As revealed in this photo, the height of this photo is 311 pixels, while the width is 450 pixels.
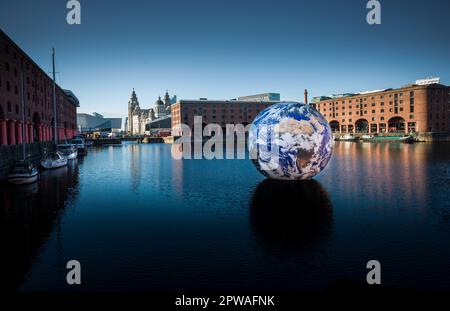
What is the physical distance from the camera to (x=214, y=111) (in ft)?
444

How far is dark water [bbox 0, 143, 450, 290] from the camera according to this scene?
8.27m

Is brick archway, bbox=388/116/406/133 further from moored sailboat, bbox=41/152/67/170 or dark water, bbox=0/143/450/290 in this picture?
moored sailboat, bbox=41/152/67/170

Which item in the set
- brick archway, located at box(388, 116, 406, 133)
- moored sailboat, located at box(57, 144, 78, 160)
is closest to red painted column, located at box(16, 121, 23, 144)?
moored sailboat, located at box(57, 144, 78, 160)

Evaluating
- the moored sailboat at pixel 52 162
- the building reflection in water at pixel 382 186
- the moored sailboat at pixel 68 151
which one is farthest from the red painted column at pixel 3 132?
the building reflection in water at pixel 382 186

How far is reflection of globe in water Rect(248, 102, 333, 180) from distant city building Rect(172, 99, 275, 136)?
11255 cm

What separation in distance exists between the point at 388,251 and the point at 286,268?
3.34 metres

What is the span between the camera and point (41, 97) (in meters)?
57.3

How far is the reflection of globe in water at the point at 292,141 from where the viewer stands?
17.7 m

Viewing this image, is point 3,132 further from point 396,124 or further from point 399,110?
point 396,124

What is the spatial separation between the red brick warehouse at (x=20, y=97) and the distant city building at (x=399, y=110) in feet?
314

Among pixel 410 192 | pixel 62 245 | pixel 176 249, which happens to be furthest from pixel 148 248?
pixel 410 192

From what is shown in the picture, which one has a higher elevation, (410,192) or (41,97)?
(41,97)

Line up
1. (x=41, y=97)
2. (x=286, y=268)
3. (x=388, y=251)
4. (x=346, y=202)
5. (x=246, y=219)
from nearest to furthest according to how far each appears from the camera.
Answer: (x=286, y=268) < (x=388, y=251) < (x=246, y=219) < (x=346, y=202) < (x=41, y=97)
